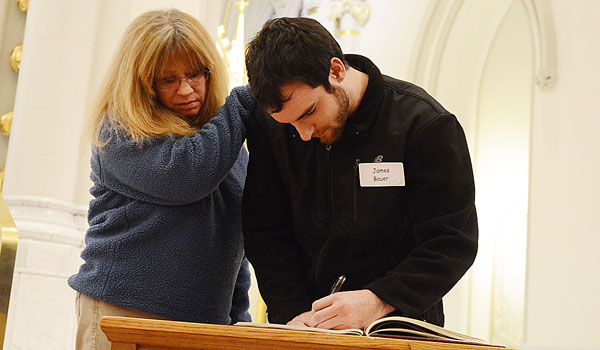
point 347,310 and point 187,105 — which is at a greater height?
point 187,105

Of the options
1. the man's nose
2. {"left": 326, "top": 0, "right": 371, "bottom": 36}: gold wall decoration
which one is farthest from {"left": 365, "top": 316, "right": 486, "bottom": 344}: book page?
{"left": 326, "top": 0, "right": 371, "bottom": 36}: gold wall decoration

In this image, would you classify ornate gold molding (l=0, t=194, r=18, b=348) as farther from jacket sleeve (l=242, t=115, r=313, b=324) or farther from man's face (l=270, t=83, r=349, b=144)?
man's face (l=270, t=83, r=349, b=144)

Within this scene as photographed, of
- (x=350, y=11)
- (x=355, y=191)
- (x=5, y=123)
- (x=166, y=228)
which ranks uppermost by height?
(x=350, y=11)

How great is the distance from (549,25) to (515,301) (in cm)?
351

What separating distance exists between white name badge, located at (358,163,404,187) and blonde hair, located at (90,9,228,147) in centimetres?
49

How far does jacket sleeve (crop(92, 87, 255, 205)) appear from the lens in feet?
7.04

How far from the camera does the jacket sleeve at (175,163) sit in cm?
214

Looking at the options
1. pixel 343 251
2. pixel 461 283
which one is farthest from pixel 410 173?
pixel 461 283

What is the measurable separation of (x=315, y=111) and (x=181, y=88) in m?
0.43

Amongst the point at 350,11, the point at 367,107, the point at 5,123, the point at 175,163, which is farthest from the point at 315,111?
the point at 350,11

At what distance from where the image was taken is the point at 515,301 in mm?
8281

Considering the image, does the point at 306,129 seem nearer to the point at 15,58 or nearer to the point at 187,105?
the point at 187,105

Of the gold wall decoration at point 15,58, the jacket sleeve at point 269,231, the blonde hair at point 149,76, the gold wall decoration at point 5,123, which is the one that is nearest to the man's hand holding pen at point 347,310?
the jacket sleeve at point 269,231

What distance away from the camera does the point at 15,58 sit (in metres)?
4.94
